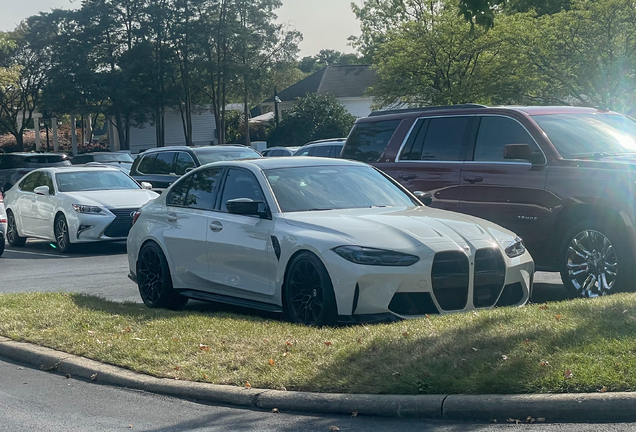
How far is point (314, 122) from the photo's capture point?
49.2m

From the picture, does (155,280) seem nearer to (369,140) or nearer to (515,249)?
(369,140)

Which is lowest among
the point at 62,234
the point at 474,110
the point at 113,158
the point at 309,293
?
the point at 62,234

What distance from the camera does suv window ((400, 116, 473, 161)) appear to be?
33.2 ft

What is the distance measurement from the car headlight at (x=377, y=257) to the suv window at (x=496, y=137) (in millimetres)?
2875

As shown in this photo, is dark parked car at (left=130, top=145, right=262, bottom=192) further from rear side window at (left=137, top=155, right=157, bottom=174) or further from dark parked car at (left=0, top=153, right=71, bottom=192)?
dark parked car at (left=0, top=153, right=71, bottom=192)

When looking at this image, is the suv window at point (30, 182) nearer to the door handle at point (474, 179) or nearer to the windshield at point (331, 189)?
the windshield at point (331, 189)

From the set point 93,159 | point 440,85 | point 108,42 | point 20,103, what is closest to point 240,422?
point 93,159

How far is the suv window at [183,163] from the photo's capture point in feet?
61.4

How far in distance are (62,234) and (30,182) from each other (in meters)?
2.26

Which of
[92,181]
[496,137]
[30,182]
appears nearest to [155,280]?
[496,137]

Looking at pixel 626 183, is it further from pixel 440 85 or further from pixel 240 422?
pixel 440 85

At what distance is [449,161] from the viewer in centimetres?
1012

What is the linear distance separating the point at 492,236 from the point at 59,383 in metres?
3.86

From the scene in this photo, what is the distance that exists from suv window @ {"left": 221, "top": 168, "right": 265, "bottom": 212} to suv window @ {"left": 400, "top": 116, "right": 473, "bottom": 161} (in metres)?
2.62
